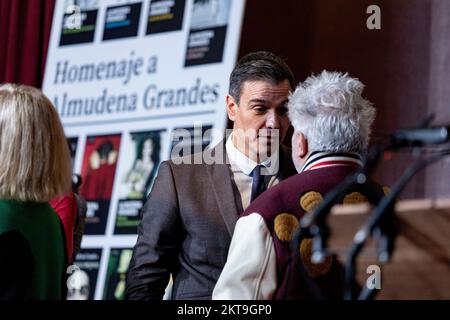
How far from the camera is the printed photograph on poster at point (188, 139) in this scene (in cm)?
436

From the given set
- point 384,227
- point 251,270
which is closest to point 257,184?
point 251,270

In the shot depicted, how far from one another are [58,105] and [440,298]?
3440mm

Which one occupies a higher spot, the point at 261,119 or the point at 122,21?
the point at 122,21

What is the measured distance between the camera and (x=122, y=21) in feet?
16.4

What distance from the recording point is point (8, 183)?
2244 mm

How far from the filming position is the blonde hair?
88.7 inches

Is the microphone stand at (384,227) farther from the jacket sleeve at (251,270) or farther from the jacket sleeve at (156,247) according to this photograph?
the jacket sleeve at (156,247)

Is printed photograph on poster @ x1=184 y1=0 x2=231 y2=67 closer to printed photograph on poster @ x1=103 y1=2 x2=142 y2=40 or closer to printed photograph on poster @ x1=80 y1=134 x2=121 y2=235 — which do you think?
printed photograph on poster @ x1=103 y1=2 x2=142 y2=40

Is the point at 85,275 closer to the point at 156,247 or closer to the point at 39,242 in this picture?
the point at 156,247

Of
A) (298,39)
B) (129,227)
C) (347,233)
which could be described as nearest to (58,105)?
(129,227)

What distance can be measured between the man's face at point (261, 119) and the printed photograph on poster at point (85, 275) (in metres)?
2.14

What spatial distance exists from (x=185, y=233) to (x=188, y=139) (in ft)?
5.81

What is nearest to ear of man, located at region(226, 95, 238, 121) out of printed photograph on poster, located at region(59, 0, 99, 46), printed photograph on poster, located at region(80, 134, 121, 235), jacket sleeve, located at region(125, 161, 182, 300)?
jacket sleeve, located at region(125, 161, 182, 300)

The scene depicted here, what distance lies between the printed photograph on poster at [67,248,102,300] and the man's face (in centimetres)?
214
